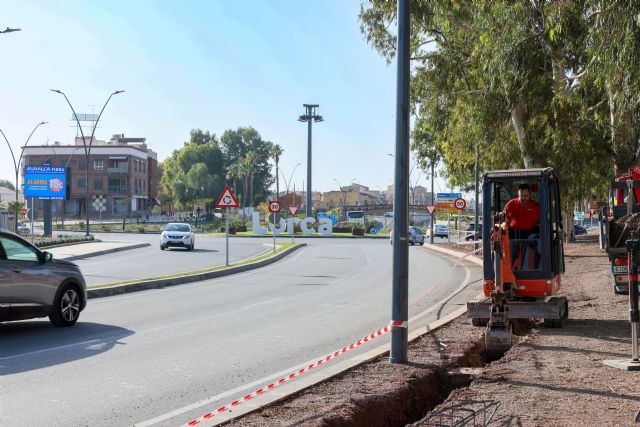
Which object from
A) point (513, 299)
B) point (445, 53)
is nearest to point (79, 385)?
point (513, 299)

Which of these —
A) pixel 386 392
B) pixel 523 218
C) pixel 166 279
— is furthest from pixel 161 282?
pixel 386 392

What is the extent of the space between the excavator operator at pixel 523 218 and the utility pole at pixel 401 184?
3.21 metres

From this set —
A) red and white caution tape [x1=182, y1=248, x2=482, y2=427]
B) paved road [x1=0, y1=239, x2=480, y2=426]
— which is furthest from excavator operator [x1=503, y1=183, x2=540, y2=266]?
red and white caution tape [x1=182, y1=248, x2=482, y2=427]

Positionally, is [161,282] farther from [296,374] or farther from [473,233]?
[473,233]

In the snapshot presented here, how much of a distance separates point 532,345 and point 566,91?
17.6 m

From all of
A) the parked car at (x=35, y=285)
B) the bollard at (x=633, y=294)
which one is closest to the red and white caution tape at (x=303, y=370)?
the bollard at (x=633, y=294)

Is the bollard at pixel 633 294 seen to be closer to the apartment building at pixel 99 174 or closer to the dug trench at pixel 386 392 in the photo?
the dug trench at pixel 386 392

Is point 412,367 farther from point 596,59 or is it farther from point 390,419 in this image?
point 596,59

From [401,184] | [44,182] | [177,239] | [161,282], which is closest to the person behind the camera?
[401,184]

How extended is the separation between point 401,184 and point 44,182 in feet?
147

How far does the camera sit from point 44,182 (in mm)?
49031

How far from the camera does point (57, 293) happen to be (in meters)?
11.6

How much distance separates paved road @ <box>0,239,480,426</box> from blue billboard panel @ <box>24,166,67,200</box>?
105 feet

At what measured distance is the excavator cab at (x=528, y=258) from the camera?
1069 cm
